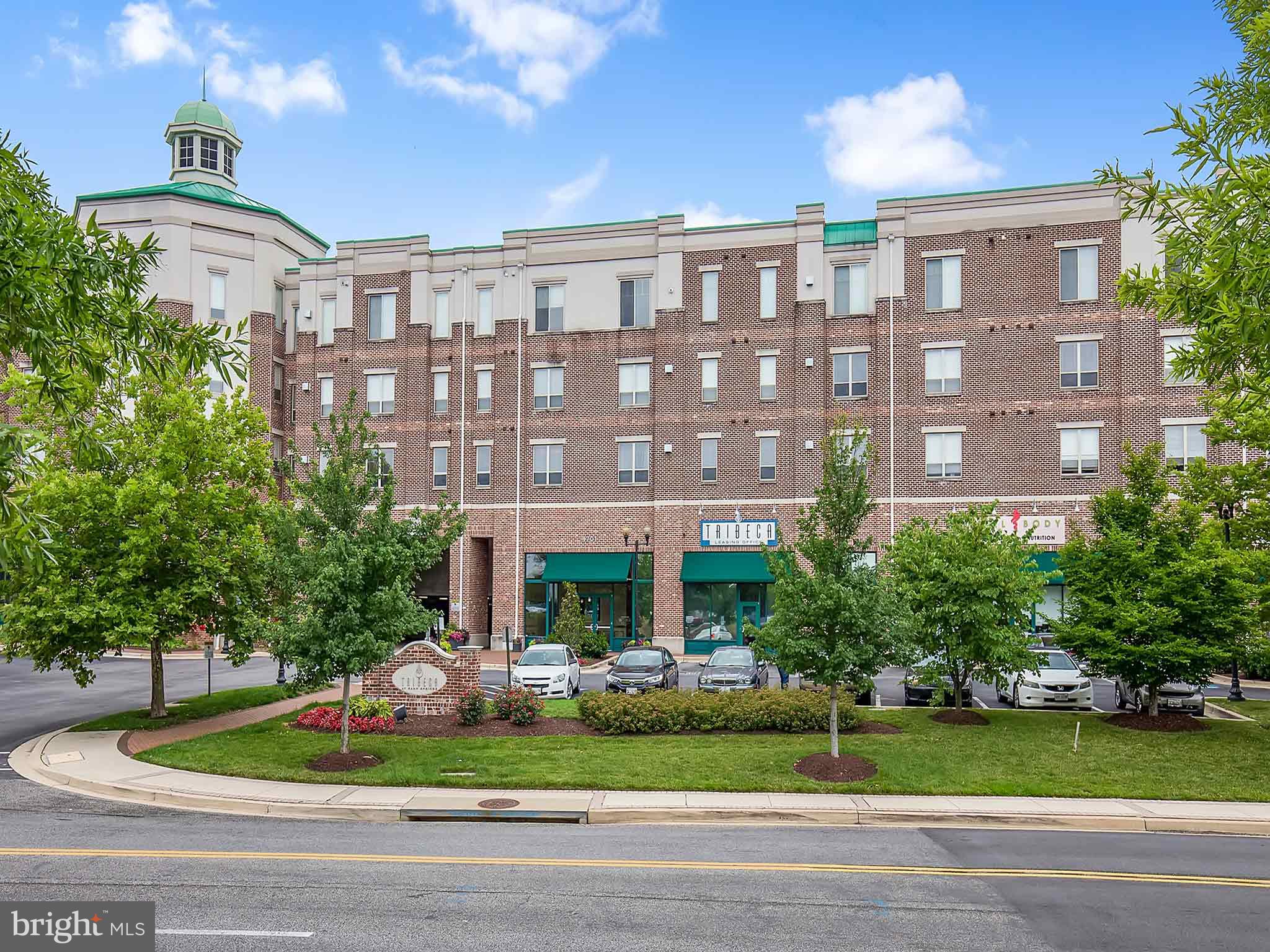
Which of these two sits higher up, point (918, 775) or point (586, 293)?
point (586, 293)

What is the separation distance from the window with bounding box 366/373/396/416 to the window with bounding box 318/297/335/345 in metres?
3.16

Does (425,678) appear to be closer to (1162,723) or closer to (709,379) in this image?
(1162,723)

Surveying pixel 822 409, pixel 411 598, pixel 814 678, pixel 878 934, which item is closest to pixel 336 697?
pixel 411 598

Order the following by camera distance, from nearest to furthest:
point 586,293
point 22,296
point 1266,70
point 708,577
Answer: point 22,296 → point 1266,70 → point 708,577 → point 586,293

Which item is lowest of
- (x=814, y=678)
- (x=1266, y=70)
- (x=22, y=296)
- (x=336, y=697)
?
(x=336, y=697)

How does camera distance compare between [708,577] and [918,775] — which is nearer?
[918,775]

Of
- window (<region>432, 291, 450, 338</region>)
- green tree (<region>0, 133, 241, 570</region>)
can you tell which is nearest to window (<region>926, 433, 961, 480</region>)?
window (<region>432, 291, 450, 338</region>)

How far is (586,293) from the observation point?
44344 mm

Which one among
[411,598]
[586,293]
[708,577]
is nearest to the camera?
[411,598]

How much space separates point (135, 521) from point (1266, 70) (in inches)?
880

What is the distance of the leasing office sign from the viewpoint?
41375mm

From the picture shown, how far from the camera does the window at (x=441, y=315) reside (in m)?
45.9

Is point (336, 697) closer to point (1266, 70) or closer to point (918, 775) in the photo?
point (918, 775)

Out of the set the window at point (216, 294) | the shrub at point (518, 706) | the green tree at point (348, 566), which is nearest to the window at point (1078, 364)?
the shrub at point (518, 706)
